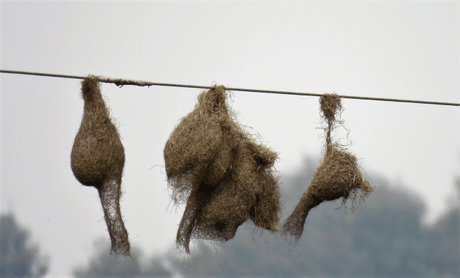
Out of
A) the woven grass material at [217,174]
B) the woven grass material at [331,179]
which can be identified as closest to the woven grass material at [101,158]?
the woven grass material at [217,174]

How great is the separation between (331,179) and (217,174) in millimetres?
1007

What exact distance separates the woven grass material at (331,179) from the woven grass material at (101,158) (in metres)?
1.53

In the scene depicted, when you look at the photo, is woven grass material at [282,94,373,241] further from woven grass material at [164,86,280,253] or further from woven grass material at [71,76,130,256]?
woven grass material at [71,76,130,256]

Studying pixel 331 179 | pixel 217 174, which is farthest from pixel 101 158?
pixel 331 179

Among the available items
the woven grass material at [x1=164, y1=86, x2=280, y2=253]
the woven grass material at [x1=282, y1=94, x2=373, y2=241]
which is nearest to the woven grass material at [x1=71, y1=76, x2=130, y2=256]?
the woven grass material at [x1=164, y1=86, x2=280, y2=253]

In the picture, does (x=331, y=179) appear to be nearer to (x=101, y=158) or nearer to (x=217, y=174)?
(x=217, y=174)

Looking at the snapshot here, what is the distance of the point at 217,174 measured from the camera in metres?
4.80

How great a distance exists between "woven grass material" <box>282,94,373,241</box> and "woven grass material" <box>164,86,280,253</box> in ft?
0.78

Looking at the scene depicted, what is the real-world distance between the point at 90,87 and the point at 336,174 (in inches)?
88.1

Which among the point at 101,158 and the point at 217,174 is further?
the point at 217,174

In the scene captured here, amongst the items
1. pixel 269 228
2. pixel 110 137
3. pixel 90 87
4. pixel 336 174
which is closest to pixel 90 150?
pixel 110 137

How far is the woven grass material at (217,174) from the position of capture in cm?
466

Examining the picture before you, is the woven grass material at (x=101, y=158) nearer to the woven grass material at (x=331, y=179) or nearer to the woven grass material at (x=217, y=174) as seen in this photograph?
the woven grass material at (x=217, y=174)

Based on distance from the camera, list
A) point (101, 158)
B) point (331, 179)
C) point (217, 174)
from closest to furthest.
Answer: point (101, 158), point (217, 174), point (331, 179)
